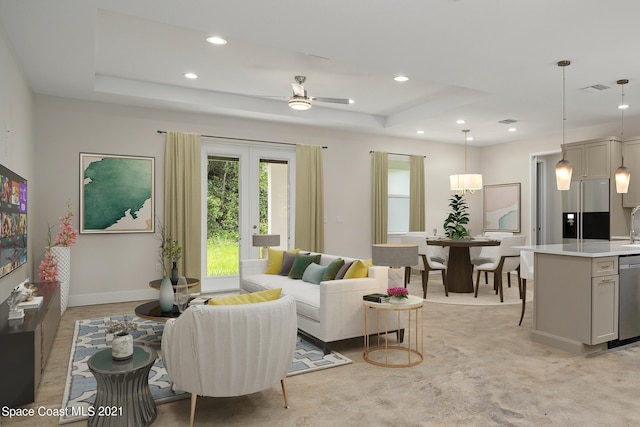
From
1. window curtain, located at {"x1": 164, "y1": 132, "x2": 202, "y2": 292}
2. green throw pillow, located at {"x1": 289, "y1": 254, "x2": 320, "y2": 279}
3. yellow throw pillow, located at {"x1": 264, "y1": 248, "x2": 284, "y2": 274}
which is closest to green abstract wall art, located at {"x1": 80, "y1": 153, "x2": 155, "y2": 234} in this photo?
window curtain, located at {"x1": 164, "y1": 132, "x2": 202, "y2": 292}

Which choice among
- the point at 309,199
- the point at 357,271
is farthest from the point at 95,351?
the point at 309,199

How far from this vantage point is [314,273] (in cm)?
493

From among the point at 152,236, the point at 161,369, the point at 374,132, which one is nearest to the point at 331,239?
the point at 374,132

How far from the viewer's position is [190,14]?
3281 mm

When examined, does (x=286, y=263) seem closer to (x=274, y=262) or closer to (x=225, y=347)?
(x=274, y=262)

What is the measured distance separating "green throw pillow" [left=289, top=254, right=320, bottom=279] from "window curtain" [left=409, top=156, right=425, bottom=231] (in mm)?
3904

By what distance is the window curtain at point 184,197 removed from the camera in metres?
6.28

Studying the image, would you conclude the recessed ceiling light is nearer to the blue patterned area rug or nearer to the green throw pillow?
the green throw pillow

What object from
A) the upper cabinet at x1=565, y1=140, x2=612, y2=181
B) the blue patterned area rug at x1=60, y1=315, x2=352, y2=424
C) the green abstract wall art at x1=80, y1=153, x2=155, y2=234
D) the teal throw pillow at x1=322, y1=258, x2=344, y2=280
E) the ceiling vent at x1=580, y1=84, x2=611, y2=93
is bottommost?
the blue patterned area rug at x1=60, y1=315, x2=352, y2=424

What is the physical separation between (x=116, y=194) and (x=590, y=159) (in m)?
7.34

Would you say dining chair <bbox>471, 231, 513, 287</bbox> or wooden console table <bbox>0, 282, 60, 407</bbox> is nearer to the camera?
wooden console table <bbox>0, 282, 60, 407</bbox>

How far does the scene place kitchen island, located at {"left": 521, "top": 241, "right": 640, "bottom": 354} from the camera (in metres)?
3.86

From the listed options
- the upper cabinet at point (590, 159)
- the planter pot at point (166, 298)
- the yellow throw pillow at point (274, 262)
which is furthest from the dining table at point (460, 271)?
the planter pot at point (166, 298)

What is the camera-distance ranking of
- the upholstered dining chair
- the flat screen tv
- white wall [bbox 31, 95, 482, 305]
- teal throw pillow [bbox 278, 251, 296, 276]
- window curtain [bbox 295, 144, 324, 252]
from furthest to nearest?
window curtain [bbox 295, 144, 324, 252]
the upholstered dining chair
white wall [bbox 31, 95, 482, 305]
teal throw pillow [bbox 278, 251, 296, 276]
the flat screen tv
